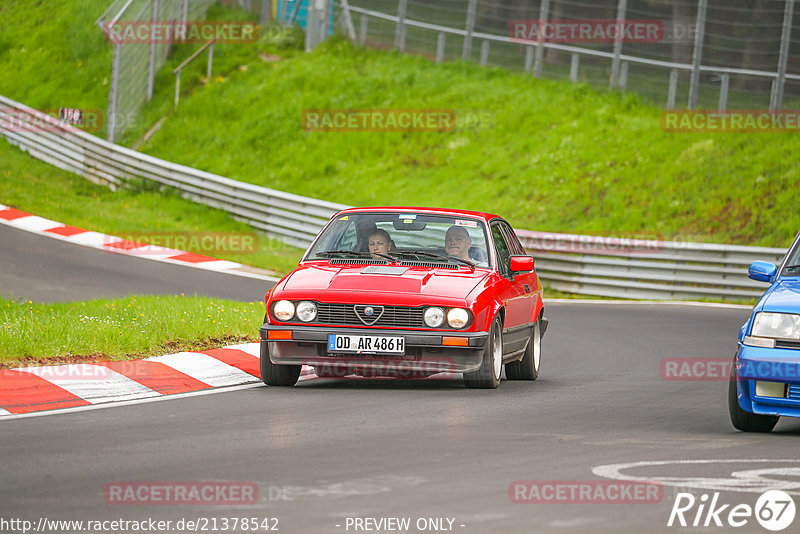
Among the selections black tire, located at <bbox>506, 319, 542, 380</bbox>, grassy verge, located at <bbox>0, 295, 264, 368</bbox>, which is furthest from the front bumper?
grassy verge, located at <bbox>0, 295, 264, 368</bbox>

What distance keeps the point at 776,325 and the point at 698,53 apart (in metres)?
20.6

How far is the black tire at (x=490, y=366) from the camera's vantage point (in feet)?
34.9

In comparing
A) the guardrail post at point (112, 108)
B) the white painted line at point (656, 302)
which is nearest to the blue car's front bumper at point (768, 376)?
the white painted line at point (656, 302)

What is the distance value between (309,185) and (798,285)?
903 inches

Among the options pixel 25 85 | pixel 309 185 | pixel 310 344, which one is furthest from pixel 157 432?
pixel 25 85

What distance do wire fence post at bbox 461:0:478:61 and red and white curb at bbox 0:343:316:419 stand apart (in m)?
22.1

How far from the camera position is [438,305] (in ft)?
34.2

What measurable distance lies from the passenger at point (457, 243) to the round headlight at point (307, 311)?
1554mm

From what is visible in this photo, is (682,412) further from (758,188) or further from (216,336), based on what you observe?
(758,188)

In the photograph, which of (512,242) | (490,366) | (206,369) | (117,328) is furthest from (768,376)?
(117,328)

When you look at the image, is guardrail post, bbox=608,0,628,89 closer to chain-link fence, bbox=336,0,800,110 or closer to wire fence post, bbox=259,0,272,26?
chain-link fence, bbox=336,0,800,110

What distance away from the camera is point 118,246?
2452cm

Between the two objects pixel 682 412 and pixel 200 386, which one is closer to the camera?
pixel 682 412

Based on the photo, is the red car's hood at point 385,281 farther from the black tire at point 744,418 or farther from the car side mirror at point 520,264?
the black tire at point 744,418
